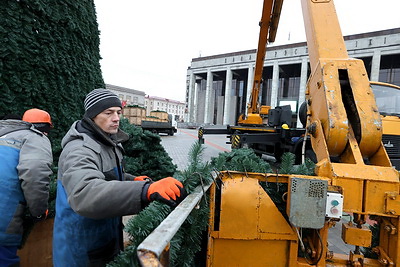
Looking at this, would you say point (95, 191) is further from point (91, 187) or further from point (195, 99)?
point (195, 99)

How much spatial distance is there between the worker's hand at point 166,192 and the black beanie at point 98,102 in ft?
2.62

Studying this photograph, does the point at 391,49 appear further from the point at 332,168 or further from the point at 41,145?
the point at 41,145

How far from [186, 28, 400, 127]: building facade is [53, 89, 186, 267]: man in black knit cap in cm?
1708

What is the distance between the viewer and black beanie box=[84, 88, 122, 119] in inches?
62.2

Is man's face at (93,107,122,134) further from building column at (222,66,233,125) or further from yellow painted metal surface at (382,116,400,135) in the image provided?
building column at (222,66,233,125)

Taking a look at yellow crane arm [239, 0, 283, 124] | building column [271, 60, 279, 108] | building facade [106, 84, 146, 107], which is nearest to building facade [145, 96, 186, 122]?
building facade [106, 84, 146, 107]

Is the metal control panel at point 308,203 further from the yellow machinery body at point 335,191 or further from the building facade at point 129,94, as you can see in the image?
the building facade at point 129,94

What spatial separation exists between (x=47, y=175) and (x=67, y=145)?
0.78 metres

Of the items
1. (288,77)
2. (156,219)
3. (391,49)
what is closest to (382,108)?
(156,219)

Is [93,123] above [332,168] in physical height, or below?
above

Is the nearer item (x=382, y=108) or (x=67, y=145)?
(x=67, y=145)

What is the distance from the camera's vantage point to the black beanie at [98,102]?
1.58m

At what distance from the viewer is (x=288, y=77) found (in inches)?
1523

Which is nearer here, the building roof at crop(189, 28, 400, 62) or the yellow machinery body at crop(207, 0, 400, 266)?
the yellow machinery body at crop(207, 0, 400, 266)
